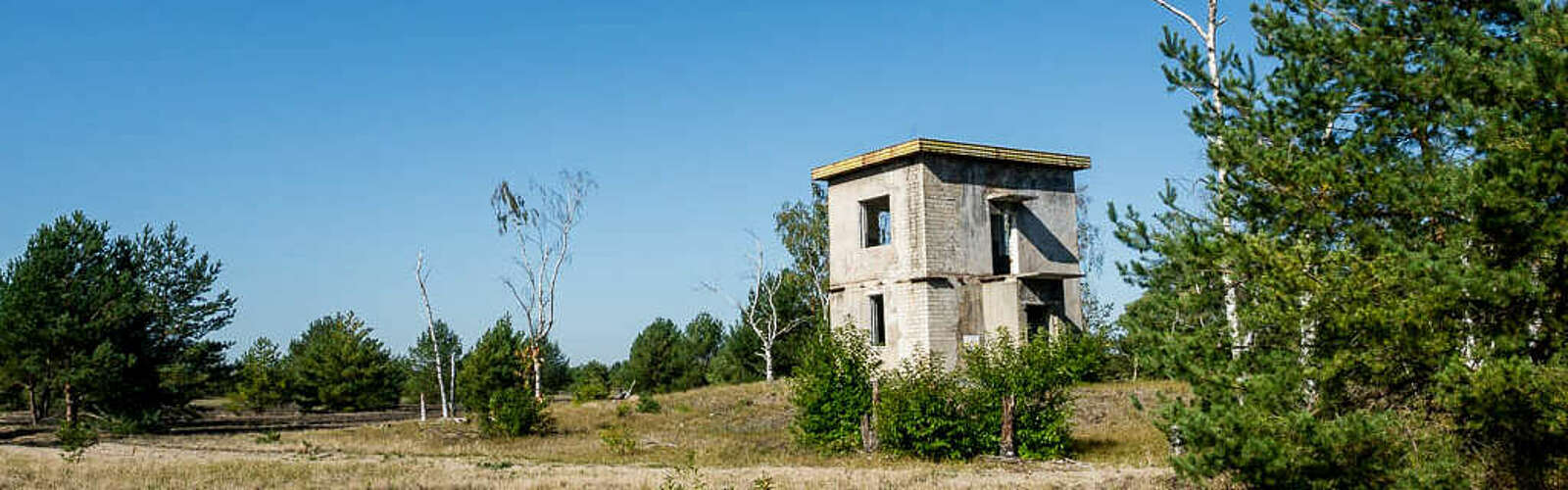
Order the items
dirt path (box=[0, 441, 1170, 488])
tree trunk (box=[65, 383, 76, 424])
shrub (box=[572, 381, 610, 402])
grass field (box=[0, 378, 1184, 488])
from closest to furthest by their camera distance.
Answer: dirt path (box=[0, 441, 1170, 488]) → grass field (box=[0, 378, 1184, 488]) → tree trunk (box=[65, 383, 76, 424]) → shrub (box=[572, 381, 610, 402])

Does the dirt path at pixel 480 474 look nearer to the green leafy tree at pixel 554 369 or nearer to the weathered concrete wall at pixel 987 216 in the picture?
the weathered concrete wall at pixel 987 216

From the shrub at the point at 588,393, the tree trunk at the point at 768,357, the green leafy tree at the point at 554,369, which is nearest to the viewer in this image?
the shrub at the point at 588,393

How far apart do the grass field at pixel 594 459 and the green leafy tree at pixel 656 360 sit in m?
16.7

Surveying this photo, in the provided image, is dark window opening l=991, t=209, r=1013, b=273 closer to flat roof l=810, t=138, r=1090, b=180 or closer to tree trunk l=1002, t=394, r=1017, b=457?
flat roof l=810, t=138, r=1090, b=180

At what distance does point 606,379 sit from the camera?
5897 centimetres

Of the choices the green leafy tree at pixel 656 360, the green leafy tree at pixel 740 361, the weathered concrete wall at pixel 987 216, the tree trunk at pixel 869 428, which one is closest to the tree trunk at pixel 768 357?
the green leafy tree at pixel 740 361

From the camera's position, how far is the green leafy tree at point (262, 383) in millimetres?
45625

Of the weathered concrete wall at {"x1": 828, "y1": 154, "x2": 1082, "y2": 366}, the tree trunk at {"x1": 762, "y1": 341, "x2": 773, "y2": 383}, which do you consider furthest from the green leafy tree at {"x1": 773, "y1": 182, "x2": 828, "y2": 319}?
the weathered concrete wall at {"x1": 828, "y1": 154, "x2": 1082, "y2": 366}

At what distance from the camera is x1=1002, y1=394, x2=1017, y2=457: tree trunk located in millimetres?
18016

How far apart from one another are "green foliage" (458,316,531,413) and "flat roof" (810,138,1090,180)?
33.6 feet

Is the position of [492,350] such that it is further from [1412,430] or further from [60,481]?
[1412,430]

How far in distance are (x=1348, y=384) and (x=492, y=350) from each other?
27.0 meters

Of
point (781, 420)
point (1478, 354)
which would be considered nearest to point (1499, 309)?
point (1478, 354)

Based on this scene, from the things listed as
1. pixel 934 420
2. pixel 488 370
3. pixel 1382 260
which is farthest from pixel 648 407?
pixel 1382 260
